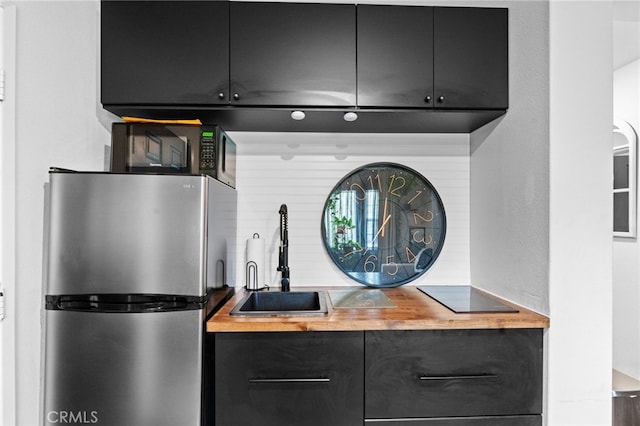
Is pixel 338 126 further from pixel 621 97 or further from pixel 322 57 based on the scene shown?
pixel 621 97

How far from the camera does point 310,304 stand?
200cm

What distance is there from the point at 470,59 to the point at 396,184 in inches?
28.8

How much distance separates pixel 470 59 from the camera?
1.83 m

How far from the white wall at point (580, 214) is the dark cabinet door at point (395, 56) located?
512mm

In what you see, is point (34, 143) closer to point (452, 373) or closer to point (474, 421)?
point (452, 373)

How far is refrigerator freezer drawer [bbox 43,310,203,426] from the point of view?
4.48ft

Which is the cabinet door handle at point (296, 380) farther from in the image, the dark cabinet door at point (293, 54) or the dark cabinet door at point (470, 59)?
the dark cabinet door at point (470, 59)

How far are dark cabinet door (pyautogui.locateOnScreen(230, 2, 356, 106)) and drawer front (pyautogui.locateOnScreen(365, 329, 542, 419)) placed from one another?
109 cm

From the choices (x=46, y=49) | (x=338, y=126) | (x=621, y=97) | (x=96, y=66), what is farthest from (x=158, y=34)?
(x=621, y=97)

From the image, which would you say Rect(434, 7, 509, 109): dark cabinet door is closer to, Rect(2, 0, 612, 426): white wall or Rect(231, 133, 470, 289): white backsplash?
Rect(2, 0, 612, 426): white wall

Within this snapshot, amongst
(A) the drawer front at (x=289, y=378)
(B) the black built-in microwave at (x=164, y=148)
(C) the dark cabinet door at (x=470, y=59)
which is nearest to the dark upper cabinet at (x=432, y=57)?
(C) the dark cabinet door at (x=470, y=59)

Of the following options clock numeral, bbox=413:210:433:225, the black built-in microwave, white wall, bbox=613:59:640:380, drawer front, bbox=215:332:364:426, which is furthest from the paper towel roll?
white wall, bbox=613:59:640:380

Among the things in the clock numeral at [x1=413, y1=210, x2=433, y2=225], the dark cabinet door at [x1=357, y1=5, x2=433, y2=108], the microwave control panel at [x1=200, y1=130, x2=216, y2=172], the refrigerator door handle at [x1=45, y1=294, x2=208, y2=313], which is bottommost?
the refrigerator door handle at [x1=45, y1=294, x2=208, y2=313]

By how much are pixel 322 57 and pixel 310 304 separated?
120cm
